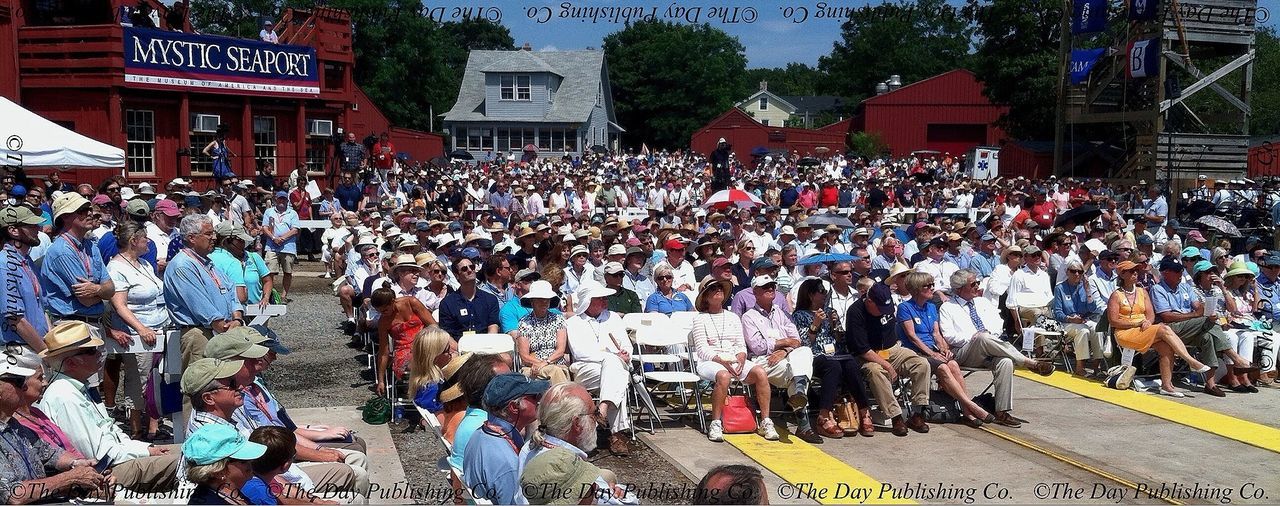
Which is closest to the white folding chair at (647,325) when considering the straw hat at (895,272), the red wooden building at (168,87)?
the straw hat at (895,272)

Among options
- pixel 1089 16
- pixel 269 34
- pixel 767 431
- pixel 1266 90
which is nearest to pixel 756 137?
pixel 1089 16

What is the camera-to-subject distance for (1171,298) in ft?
34.4

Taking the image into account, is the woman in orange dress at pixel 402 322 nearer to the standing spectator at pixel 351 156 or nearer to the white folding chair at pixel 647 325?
the white folding chair at pixel 647 325

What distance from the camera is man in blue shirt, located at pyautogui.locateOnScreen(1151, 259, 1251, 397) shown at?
10.1 meters

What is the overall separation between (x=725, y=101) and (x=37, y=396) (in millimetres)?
68308

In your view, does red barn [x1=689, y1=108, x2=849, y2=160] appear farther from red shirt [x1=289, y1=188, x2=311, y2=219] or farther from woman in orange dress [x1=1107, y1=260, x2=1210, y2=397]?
woman in orange dress [x1=1107, y1=260, x2=1210, y2=397]

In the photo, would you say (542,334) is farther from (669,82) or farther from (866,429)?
(669,82)

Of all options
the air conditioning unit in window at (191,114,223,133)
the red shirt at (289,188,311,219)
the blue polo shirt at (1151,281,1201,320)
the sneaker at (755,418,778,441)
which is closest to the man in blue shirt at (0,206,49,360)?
the sneaker at (755,418,778,441)

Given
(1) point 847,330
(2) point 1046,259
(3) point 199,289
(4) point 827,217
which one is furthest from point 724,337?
(4) point 827,217

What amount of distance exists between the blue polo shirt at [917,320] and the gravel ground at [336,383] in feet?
8.21

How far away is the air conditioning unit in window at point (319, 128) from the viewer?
25.9 meters

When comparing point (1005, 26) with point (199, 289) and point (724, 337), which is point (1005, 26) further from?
point (199, 289)

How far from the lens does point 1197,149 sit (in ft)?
96.4

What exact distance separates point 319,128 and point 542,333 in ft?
63.8
